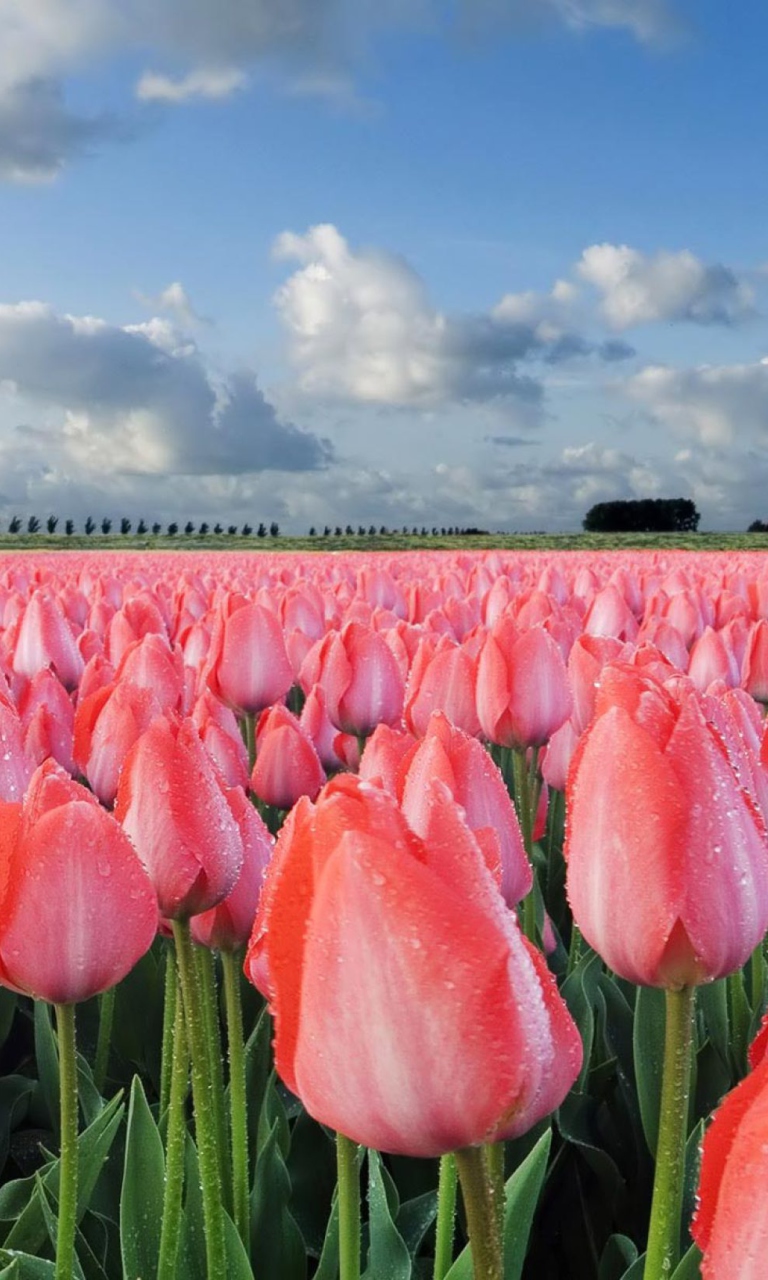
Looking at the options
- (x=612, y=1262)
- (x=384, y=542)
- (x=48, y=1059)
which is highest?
(x=384, y=542)

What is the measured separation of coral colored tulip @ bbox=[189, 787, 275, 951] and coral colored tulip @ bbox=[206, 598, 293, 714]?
5.07 feet

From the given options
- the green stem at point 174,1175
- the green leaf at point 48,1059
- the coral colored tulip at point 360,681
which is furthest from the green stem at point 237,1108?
the coral colored tulip at point 360,681

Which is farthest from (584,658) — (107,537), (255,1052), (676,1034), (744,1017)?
(107,537)

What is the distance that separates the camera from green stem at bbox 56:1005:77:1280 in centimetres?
115

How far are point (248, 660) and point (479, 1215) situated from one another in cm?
234

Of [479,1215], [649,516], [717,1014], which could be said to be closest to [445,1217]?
[479,1215]

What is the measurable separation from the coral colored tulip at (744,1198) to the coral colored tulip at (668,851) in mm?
367

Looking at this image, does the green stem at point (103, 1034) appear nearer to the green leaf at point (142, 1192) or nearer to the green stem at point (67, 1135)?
the green leaf at point (142, 1192)

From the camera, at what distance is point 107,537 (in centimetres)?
5700

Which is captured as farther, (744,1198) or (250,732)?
Answer: (250,732)

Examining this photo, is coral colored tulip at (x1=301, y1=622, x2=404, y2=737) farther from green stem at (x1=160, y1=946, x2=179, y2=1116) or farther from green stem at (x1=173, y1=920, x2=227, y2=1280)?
green stem at (x1=173, y1=920, x2=227, y2=1280)

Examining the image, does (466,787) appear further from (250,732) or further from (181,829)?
(250,732)

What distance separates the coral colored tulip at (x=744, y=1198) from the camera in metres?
0.52

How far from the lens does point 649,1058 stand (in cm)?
196
